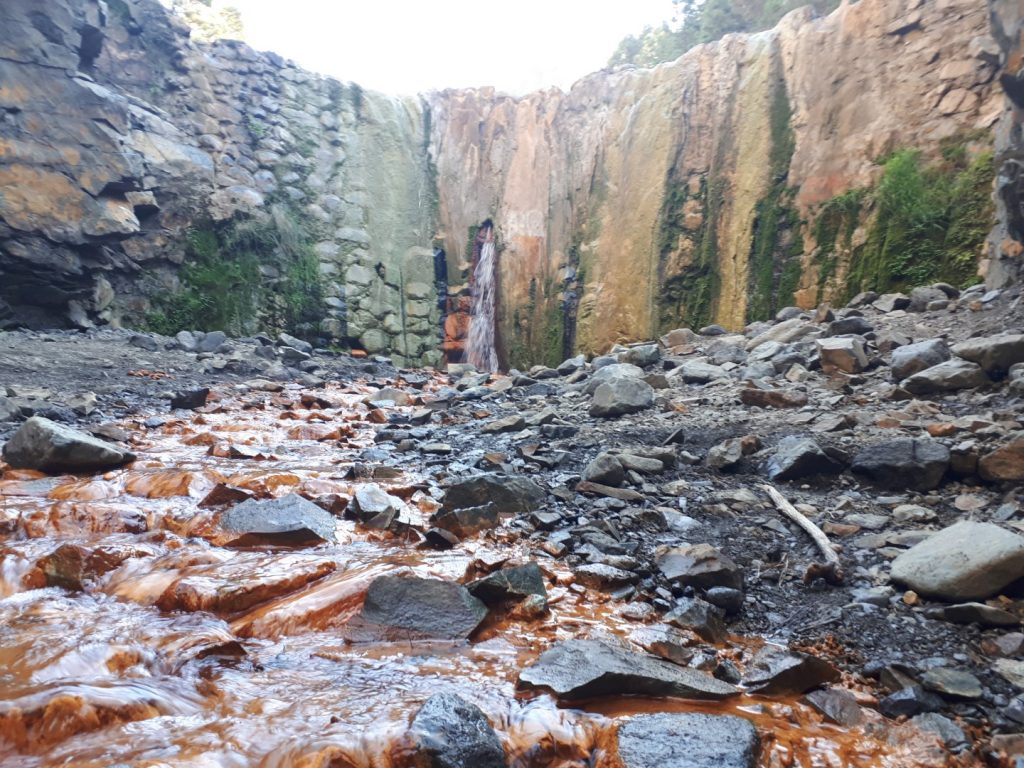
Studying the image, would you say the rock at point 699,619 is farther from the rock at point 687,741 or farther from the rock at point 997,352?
the rock at point 997,352

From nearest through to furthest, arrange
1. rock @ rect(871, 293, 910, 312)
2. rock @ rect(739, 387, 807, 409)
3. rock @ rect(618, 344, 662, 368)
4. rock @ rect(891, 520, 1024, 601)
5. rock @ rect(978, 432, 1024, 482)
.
→ rock @ rect(891, 520, 1024, 601)
rock @ rect(978, 432, 1024, 482)
rock @ rect(739, 387, 807, 409)
rock @ rect(871, 293, 910, 312)
rock @ rect(618, 344, 662, 368)

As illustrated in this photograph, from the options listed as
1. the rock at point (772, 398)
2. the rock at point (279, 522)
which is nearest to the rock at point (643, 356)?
the rock at point (772, 398)

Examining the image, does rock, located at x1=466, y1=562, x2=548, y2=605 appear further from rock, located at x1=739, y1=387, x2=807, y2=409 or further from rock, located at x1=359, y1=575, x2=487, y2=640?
rock, located at x1=739, y1=387, x2=807, y2=409

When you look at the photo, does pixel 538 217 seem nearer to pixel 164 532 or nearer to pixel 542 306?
pixel 542 306

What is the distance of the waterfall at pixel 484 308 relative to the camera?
12.9 m

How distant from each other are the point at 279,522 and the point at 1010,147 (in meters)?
6.41

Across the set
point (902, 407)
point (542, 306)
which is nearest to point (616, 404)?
point (902, 407)

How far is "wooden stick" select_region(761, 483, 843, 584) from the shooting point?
1.97 meters

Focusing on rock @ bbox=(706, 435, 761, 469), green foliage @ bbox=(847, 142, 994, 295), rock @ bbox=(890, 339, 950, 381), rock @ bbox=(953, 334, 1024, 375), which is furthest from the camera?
green foliage @ bbox=(847, 142, 994, 295)

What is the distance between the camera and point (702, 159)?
10445mm

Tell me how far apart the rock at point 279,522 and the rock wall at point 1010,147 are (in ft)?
18.9

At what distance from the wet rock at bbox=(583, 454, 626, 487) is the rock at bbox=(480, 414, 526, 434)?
1.53 metres

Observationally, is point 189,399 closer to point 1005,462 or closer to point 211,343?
point 211,343

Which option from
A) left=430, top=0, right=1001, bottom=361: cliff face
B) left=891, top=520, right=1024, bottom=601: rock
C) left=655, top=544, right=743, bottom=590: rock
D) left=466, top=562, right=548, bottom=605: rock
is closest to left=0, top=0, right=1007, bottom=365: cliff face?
left=430, top=0, right=1001, bottom=361: cliff face
